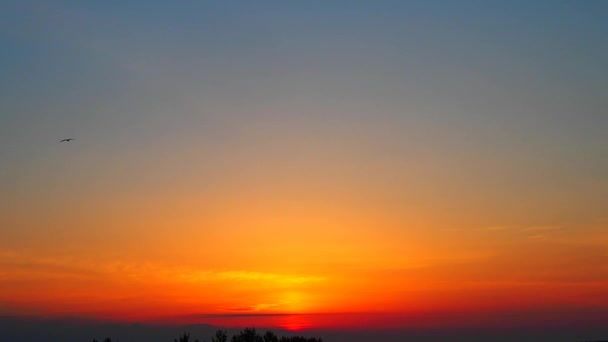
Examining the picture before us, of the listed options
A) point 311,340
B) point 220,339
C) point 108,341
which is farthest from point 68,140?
point 311,340

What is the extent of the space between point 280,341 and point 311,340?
7664 millimetres

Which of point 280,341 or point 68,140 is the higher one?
point 68,140

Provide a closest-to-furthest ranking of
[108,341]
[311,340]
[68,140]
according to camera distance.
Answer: [68,140]
[108,341]
[311,340]

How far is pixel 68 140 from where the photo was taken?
81875 millimetres

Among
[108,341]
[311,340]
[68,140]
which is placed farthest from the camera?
[311,340]

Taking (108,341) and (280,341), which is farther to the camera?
(280,341)

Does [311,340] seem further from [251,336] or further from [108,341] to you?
[108,341]

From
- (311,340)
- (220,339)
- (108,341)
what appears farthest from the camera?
(311,340)

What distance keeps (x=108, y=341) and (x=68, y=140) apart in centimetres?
4940

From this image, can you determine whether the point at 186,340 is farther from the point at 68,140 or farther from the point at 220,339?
the point at 68,140

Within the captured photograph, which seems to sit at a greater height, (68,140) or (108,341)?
(68,140)

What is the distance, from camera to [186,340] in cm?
12512

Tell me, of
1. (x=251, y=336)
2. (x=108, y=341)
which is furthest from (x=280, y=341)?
(x=108, y=341)

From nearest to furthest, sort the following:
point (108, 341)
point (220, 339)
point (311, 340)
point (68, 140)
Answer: point (68, 140), point (108, 341), point (220, 339), point (311, 340)
